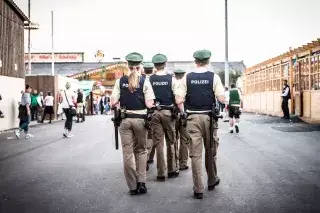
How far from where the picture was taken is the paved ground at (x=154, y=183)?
16.6 feet

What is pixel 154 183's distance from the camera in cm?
648

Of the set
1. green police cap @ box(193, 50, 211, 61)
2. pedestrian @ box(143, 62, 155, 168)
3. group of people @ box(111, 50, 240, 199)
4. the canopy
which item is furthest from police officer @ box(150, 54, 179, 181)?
the canopy

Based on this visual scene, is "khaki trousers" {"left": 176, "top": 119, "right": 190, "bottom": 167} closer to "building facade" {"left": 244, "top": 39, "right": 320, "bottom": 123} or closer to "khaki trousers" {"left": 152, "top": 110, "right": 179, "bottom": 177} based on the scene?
"khaki trousers" {"left": 152, "top": 110, "right": 179, "bottom": 177}

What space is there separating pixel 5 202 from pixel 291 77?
19.5 meters

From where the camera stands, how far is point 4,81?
19.0m

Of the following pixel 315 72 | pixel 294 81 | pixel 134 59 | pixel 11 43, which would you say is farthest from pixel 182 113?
pixel 294 81

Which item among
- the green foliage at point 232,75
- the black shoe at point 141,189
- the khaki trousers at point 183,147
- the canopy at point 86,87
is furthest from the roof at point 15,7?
the green foliage at point 232,75

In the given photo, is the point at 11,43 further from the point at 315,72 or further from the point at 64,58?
the point at 64,58

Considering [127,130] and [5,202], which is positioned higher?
[127,130]

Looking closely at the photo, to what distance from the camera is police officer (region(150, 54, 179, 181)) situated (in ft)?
22.7

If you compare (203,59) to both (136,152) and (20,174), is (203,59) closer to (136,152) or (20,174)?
(136,152)

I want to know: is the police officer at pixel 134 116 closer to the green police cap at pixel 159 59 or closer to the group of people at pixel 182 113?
the group of people at pixel 182 113

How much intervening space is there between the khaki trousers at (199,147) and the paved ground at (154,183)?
237 millimetres

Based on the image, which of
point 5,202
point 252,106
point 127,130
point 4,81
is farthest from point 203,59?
point 252,106
